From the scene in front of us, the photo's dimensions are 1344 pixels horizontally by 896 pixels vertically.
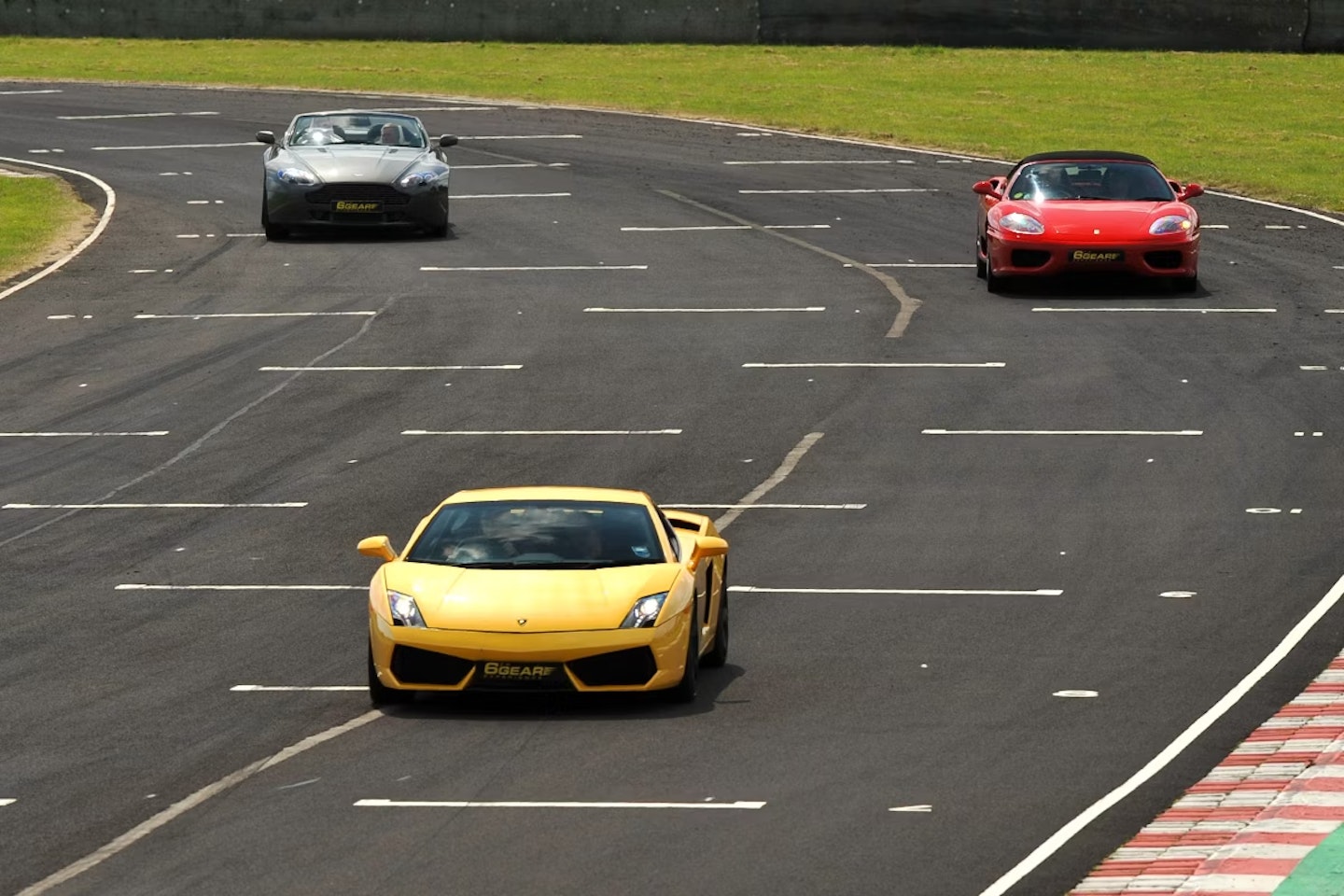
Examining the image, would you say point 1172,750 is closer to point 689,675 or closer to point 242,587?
point 689,675

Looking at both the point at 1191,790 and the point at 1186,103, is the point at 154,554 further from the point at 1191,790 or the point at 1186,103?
the point at 1186,103

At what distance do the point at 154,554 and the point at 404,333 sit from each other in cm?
932

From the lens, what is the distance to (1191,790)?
10734 mm

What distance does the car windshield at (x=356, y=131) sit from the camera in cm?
3234

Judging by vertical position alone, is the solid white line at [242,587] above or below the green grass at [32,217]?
above

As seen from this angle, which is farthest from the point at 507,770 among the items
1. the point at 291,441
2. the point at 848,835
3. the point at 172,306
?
the point at 172,306

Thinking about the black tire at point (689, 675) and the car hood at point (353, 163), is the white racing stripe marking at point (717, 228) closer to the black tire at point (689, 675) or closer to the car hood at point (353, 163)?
the car hood at point (353, 163)

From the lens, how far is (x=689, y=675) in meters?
12.8

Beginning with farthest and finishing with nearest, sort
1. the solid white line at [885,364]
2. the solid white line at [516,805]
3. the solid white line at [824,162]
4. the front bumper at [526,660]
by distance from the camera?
the solid white line at [824,162], the solid white line at [885,364], the front bumper at [526,660], the solid white line at [516,805]

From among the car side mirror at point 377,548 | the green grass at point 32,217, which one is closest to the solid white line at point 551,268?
the green grass at point 32,217

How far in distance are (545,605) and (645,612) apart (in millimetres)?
501

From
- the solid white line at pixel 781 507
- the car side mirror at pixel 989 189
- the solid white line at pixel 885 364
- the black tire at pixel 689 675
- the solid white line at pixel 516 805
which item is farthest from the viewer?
the car side mirror at pixel 989 189

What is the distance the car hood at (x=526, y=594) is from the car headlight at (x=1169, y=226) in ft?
50.7

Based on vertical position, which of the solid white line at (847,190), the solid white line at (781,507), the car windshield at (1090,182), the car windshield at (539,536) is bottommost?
the solid white line at (847,190)
